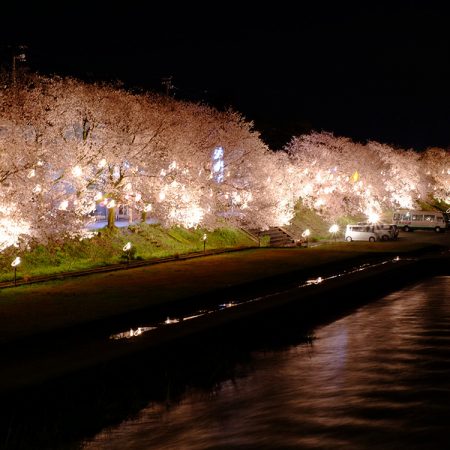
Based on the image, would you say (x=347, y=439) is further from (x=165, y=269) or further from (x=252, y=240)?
(x=252, y=240)

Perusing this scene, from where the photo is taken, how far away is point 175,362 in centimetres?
1285

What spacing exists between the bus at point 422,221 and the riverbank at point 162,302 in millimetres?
29052

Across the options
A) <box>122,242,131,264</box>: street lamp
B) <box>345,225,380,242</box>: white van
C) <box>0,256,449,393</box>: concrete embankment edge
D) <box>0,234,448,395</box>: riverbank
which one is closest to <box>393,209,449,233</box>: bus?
<box>345,225,380,242</box>: white van

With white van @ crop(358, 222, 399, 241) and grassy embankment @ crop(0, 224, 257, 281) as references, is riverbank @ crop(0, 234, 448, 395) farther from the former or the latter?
white van @ crop(358, 222, 399, 241)

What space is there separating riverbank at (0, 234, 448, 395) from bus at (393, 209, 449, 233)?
2905 centimetres

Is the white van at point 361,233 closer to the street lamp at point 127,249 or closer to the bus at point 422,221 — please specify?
the bus at point 422,221

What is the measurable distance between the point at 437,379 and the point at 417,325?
541 cm

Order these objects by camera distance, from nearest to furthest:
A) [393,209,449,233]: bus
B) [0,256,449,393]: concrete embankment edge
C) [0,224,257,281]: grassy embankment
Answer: [0,256,449,393]: concrete embankment edge, [0,224,257,281]: grassy embankment, [393,209,449,233]: bus

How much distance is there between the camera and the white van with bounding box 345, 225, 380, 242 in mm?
47625

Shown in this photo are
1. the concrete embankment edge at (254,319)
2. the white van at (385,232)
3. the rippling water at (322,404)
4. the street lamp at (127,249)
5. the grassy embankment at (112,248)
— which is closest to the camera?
the rippling water at (322,404)

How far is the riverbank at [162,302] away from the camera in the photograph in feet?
40.5

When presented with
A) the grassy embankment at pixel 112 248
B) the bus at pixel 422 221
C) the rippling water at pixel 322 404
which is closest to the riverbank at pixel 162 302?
the rippling water at pixel 322 404

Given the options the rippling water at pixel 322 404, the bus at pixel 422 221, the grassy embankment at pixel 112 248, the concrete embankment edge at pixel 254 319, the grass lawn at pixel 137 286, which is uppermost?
the bus at pixel 422 221

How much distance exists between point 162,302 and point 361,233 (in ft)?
105
